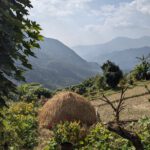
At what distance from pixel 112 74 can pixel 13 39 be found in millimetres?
50165

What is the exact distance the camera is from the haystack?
24109 mm

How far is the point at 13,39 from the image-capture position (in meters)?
9.47

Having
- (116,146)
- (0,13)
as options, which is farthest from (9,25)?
(116,146)

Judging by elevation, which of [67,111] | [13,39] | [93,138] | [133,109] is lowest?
[133,109]

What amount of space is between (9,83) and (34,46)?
3.88 feet

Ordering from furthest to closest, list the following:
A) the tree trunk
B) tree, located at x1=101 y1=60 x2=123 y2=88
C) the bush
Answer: tree, located at x1=101 y1=60 x2=123 y2=88 → the bush → the tree trunk

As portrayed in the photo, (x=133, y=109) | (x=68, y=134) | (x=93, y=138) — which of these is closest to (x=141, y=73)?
(x=133, y=109)

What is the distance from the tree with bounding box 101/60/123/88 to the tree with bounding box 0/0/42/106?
157 feet

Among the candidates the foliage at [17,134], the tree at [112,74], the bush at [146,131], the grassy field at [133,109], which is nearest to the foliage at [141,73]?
the tree at [112,74]

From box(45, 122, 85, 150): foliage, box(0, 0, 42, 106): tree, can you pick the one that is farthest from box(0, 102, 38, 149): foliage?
box(0, 0, 42, 106): tree

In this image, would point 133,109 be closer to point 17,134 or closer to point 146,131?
point 17,134

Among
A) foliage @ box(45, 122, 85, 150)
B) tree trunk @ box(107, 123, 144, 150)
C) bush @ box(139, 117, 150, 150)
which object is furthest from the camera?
foliage @ box(45, 122, 85, 150)

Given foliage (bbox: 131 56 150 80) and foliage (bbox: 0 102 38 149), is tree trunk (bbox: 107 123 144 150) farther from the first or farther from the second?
foliage (bbox: 131 56 150 80)

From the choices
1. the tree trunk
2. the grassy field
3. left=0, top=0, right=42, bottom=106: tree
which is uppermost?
left=0, top=0, right=42, bottom=106: tree
